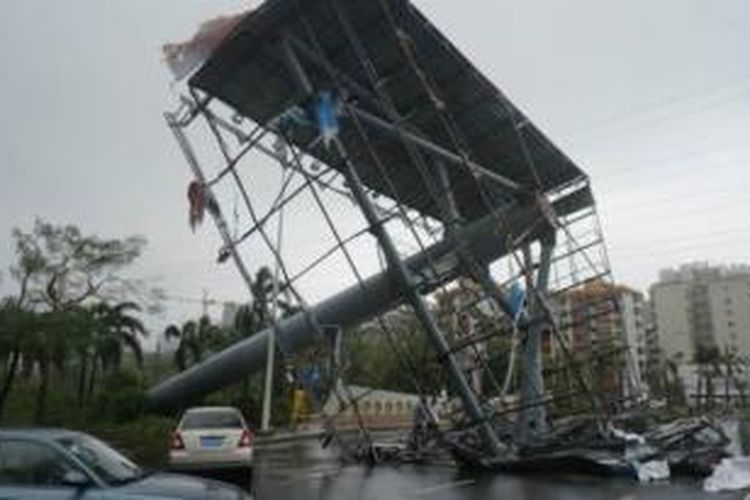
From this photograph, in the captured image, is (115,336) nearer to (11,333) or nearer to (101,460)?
(11,333)

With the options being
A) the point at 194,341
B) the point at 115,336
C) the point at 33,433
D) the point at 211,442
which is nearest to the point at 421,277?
the point at 211,442

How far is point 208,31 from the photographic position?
66.8 ft

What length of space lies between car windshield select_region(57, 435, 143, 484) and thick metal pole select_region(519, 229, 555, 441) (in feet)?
41.0

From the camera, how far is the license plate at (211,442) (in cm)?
1873

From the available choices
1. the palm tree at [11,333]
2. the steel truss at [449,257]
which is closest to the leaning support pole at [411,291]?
the steel truss at [449,257]

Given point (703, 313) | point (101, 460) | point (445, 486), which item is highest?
point (703, 313)

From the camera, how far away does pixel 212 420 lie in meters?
19.3

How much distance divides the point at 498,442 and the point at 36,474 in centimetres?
1313

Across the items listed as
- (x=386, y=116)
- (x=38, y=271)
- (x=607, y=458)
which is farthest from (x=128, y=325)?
(x=607, y=458)

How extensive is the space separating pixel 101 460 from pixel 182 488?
111 centimetres

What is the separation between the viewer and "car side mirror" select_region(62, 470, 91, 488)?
8742 millimetres

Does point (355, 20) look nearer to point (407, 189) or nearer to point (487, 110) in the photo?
point (487, 110)

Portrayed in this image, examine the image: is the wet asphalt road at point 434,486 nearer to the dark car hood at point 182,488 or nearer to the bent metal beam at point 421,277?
the bent metal beam at point 421,277

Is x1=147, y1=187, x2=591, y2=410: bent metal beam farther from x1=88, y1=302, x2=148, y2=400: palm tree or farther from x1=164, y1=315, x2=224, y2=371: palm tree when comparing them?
x1=164, y1=315, x2=224, y2=371: palm tree
